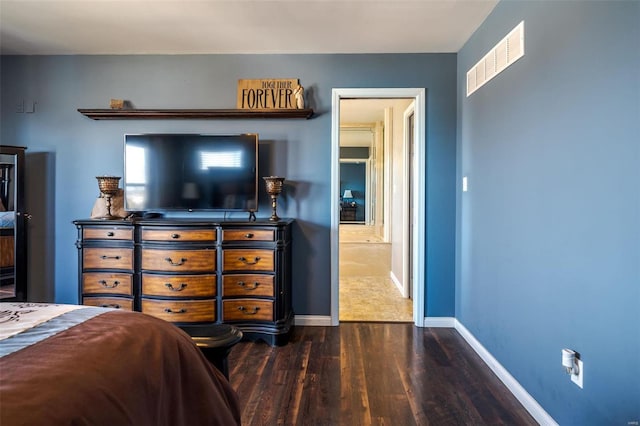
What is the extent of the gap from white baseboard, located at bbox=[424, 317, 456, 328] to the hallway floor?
0.63ft

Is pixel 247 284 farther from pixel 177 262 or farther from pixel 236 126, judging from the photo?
pixel 236 126

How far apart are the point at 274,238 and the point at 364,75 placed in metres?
1.66

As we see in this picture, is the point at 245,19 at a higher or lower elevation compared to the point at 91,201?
higher

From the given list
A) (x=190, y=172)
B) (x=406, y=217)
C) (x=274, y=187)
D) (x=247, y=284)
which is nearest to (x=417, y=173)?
(x=406, y=217)

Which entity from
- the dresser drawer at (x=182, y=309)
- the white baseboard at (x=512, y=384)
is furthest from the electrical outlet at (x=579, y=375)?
the dresser drawer at (x=182, y=309)

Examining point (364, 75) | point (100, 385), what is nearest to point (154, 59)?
point (364, 75)

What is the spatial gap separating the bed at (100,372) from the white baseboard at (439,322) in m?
2.28

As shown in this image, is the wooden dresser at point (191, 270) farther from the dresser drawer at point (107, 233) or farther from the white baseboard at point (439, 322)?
the white baseboard at point (439, 322)

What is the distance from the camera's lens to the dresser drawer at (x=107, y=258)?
2.73 m

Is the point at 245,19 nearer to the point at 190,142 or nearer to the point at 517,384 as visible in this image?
the point at 190,142

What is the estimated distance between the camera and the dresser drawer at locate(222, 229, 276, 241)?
8.82 feet

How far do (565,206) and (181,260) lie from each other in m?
2.47

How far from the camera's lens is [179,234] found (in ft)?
8.74

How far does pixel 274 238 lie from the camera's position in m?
2.70
